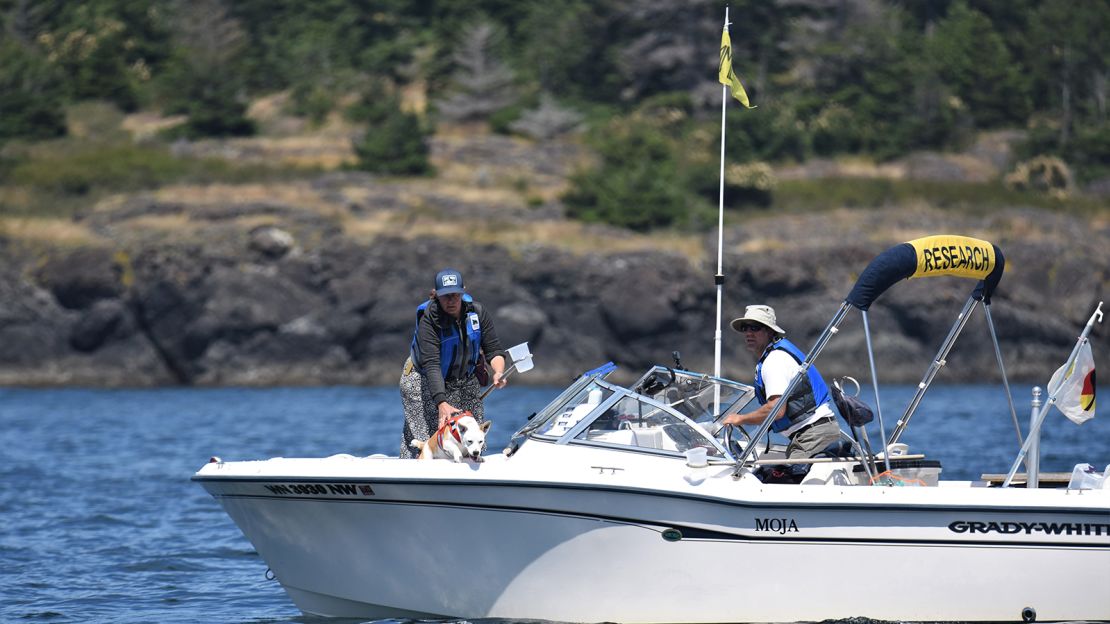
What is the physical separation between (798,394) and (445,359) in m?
2.44

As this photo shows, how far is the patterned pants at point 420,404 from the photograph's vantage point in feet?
32.0

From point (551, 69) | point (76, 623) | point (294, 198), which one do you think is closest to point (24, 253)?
point (294, 198)

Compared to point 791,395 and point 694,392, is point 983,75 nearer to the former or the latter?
point 694,392

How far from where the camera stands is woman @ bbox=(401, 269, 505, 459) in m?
9.35

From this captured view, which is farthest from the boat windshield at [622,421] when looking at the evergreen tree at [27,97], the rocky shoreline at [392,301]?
the evergreen tree at [27,97]

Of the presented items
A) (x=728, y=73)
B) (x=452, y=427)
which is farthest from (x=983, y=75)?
(x=452, y=427)

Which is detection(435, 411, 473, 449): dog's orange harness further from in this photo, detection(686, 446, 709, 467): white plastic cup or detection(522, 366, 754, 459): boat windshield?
detection(686, 446, 709, 467): white plastic cup

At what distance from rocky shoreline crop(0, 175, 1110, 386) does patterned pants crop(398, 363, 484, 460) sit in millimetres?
30814

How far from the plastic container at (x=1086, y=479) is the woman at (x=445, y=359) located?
3.83 m

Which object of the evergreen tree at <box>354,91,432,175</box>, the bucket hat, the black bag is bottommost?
the evergreen tree at <box>354,91,432,175</box>

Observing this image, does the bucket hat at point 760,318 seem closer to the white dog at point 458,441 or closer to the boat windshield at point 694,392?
the boat windshield at point 694,392

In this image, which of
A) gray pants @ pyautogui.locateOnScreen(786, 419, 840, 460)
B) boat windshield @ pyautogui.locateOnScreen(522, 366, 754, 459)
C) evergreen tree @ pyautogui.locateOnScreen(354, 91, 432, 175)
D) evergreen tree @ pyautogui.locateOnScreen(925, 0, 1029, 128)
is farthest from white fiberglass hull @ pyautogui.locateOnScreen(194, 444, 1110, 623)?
evergreen tree @ pyautogui.locateOnScreen(925, 0, 1029, 128)

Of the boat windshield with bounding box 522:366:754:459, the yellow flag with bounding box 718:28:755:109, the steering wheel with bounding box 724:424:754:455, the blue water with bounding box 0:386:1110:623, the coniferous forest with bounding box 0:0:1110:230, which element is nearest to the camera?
the boat windshield with bounding box 522:366:754:459

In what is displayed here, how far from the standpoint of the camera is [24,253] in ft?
143
